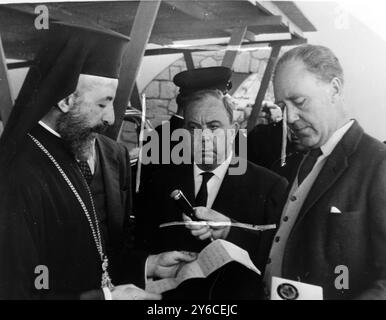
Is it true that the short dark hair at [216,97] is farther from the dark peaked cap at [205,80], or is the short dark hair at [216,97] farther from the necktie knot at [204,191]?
the necktie knot at [204,191]

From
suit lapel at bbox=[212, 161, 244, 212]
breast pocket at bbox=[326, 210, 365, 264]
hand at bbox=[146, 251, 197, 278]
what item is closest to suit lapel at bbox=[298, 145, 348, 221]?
breast pocket at bbox=[326, 210, 365, 264]

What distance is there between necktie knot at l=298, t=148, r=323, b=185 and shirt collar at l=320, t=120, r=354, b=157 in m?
0.04

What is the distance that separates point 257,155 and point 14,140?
1365 mm

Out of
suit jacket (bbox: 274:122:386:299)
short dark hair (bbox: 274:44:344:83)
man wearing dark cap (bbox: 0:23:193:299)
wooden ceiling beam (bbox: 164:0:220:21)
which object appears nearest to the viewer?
suit jacket (bbox: 274:122:386:299)

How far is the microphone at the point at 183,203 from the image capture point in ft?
8.53

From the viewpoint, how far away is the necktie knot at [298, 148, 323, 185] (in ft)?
8.20

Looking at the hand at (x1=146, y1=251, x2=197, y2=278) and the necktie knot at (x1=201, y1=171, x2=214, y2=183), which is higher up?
the necktie knot at (x1=201, y1=171, x2=214, y2=183)

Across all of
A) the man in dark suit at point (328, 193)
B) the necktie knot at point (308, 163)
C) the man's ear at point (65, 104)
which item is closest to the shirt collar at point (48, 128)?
the man's ear at point (65, 104)

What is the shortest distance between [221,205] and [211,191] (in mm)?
99

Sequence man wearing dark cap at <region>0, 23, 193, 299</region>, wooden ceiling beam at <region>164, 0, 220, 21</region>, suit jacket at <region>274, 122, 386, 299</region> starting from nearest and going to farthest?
suit jacket at <region>274, 122, 386, 299</region>, man wearing dark cap at <region>0, 23, 193, 299</region>, wooden ceiling beam at <region>164, 0, 220, 21</region>

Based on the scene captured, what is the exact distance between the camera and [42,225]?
96.9 inches

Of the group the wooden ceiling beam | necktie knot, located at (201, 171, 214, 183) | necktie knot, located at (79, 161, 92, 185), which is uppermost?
the wooden ceiling beam

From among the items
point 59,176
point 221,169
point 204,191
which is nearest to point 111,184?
point 59,176

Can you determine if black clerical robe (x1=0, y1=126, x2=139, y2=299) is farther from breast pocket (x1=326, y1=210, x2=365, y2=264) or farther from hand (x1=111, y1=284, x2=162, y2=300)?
breast pocket (x1=326, y1=210, x2=365, y2=264)
